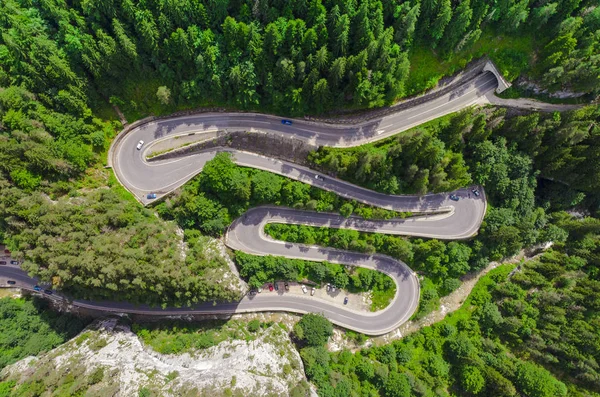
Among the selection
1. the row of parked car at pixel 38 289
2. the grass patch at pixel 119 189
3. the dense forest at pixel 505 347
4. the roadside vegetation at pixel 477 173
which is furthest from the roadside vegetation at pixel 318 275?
the row of parked car at pixel 38 289

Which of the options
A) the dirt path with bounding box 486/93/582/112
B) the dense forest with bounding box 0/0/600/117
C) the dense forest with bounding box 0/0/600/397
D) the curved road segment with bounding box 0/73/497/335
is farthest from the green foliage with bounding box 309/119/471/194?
the dirt path with bounding box 486/93/582/112

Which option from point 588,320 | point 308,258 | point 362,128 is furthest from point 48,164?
point 588,320

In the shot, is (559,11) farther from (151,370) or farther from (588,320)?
(151,370)

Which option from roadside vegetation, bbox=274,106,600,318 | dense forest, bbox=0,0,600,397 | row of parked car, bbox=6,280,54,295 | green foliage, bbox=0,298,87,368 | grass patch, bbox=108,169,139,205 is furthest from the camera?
row of parked car, bbox=6,280,54,295

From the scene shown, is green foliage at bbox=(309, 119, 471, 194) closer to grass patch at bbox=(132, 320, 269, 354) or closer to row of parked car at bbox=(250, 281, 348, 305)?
row of parked car at bbox=(250, 281, 348, 305)

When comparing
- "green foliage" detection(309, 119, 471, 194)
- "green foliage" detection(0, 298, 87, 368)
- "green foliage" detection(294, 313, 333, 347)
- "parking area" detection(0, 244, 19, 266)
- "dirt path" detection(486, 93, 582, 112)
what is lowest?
"green foliage" detection(0, 298, 87, 368)

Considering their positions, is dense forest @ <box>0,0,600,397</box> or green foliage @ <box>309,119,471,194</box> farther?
green foliage @ <box>309,119,471,194</box>

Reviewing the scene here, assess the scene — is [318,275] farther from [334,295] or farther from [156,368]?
[156,368]
